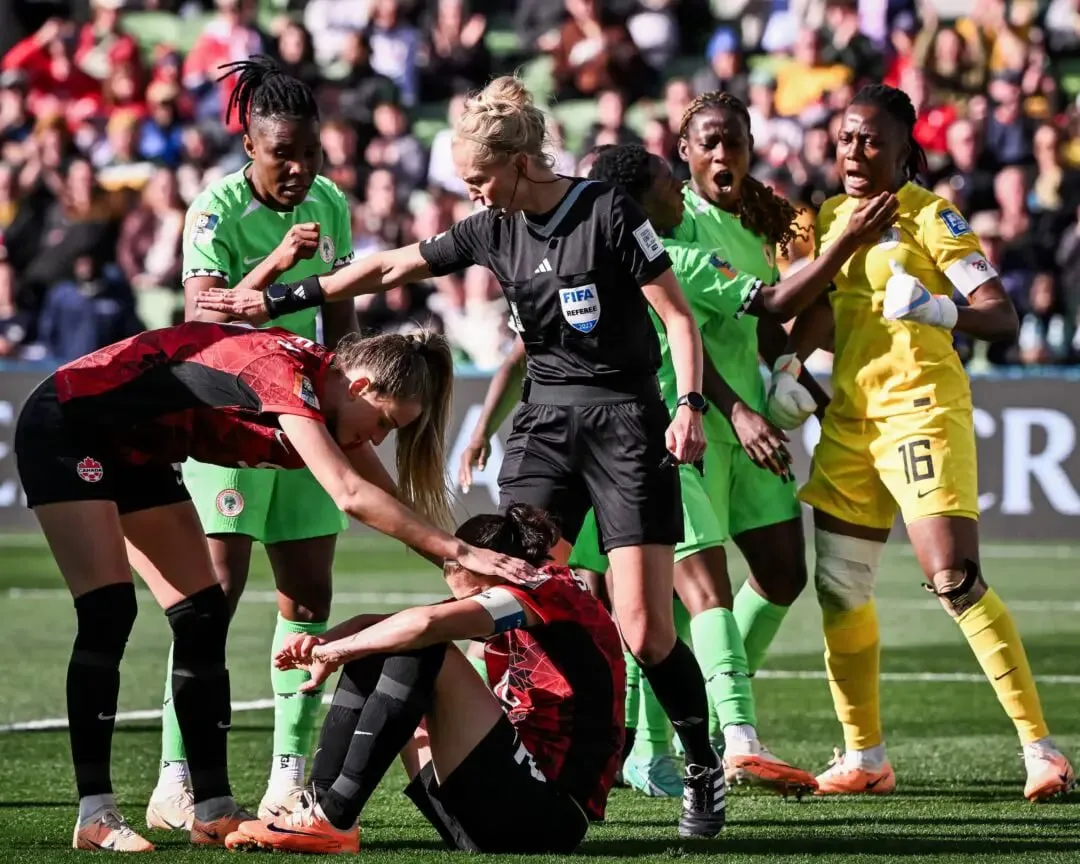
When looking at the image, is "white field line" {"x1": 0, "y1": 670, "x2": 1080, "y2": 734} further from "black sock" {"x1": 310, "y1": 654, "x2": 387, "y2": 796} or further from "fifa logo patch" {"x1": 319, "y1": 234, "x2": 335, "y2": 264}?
"black sock" {"x1": 310, "y1": 654, "x2": 387, "y2": 796}

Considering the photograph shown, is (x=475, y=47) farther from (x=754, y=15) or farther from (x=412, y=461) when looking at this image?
(x=412, y=461)

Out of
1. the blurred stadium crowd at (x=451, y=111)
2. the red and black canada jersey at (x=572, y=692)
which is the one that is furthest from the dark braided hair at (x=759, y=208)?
the blurred stadium crowd at (x=451, y=111)

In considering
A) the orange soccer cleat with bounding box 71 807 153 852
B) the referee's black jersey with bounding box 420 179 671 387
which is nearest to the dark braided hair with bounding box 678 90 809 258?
the referee's black jersey with bounding box 420 179 671 387

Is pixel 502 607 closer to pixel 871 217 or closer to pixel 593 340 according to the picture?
pixel 593 340

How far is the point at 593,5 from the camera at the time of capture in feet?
62.0

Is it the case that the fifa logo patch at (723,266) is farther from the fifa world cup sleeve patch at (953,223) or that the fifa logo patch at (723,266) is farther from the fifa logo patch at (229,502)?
the fifa logo patch at (229,502)

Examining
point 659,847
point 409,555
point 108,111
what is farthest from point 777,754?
point 108,111

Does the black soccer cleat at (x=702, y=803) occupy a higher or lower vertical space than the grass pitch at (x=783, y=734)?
higher

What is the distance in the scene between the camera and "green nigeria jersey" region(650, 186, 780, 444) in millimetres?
6445

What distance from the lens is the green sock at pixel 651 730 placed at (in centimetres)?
655

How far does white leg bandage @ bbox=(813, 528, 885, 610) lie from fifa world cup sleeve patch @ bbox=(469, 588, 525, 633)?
1.86 m

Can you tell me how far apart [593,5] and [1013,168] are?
514 cm

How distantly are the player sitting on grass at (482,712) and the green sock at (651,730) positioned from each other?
56.4 inches

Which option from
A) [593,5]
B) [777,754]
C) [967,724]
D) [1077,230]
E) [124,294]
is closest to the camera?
[777,754]
